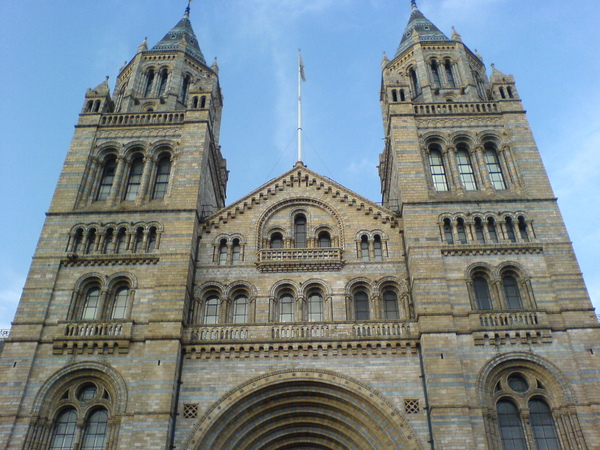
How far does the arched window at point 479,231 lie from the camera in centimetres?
2473

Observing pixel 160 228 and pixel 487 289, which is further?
pixel 160 228

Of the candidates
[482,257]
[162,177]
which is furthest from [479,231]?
[162,177]

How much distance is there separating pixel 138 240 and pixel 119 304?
311cm

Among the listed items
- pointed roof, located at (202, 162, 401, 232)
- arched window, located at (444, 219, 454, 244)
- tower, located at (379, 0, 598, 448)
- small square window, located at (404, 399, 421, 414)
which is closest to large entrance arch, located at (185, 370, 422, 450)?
small square window, located at (404, 399, 421, 414)

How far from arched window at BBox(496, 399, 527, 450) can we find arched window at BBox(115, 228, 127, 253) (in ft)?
55.4

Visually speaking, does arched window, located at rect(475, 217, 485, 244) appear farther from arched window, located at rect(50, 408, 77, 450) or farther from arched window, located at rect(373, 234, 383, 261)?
arched window, located at rect(50, 408, 77, 450)

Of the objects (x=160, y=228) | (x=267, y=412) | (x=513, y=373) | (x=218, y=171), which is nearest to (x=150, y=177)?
(x=160, y=228)

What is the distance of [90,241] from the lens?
25.6m

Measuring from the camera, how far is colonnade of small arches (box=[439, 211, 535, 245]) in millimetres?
24531

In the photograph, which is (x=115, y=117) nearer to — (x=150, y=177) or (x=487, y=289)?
(x=150, y=177)

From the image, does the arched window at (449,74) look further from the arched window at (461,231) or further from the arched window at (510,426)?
Answer: the arched window at (510,426)

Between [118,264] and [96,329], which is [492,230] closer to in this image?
[118,264]

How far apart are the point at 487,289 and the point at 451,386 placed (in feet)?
17.1

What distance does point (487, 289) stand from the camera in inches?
933
